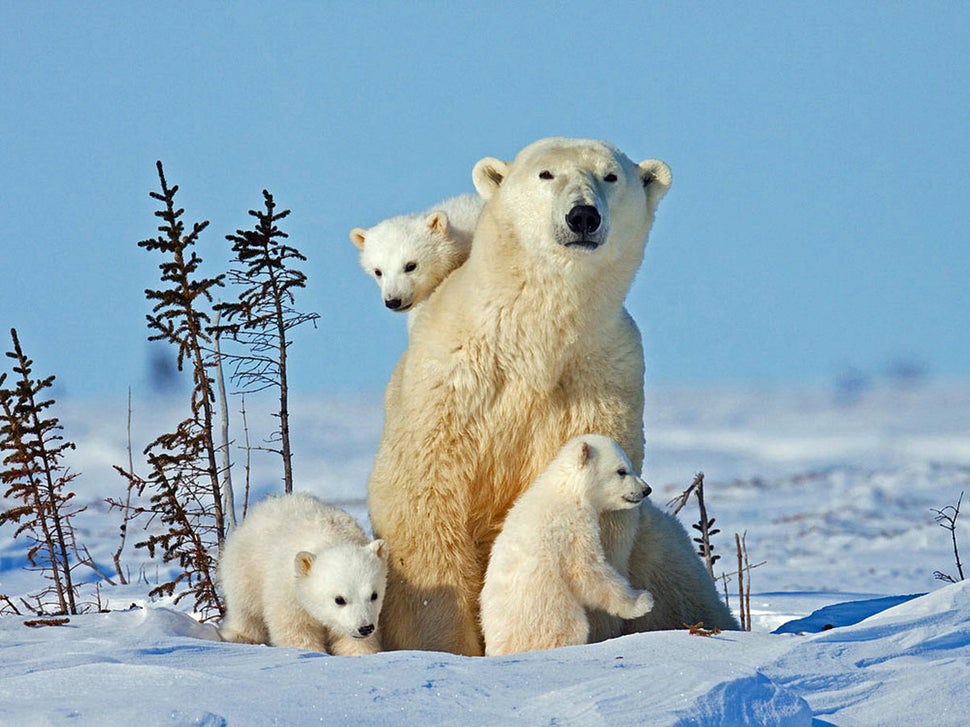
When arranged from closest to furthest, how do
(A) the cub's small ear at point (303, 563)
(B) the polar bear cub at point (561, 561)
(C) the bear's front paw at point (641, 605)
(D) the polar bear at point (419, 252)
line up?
1. (B) the polar bear cub at point (561, 561)
2. (C) the bear's front paw at point (641, 605)
3. (A) the cub's small ear at point (303, 563)
4. (D) the polar bear at point (419, 252)

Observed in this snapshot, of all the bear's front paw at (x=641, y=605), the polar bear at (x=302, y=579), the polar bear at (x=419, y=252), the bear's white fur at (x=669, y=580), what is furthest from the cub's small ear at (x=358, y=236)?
the bear's front paw at (x=641, y=605)

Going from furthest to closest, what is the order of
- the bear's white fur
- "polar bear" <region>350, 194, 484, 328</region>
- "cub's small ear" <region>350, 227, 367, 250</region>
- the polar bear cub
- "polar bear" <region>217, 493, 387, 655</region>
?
1. "cub's small ear" <region>350, 227, 367, 250</region>
2. "polar bear" <region>350, 194, 484, 328</region>
3. the bear's white fur
4. "polar bear" <region>217, 493, 387, 655</region>
5. the polar bear cub

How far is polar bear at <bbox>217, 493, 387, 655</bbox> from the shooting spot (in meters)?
6.04

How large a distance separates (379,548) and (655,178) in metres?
2.22

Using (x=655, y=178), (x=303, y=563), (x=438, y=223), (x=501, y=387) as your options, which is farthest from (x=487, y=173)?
(x=303, y=563)

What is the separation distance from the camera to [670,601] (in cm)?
662

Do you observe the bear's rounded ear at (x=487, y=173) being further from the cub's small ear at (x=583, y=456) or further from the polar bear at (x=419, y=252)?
the polar bear at (x=419, y=252)

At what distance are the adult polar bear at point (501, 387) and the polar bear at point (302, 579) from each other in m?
0.23

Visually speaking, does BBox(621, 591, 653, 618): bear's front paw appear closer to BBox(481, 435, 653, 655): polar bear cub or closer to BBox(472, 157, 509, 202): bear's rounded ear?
BBox(481, 435, 653, 655): polar bear cub

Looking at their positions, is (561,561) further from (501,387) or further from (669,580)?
(669,580)

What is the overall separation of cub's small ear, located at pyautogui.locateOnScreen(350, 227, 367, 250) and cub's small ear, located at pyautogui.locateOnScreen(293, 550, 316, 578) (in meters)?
3.21

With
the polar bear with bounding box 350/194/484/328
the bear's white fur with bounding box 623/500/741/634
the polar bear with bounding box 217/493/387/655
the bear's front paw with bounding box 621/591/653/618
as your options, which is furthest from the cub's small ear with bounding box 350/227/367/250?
the bear's front paw with bounding box 621/591/653/618

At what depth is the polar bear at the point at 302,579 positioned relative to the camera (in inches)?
238

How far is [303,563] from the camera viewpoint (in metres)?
6.17
